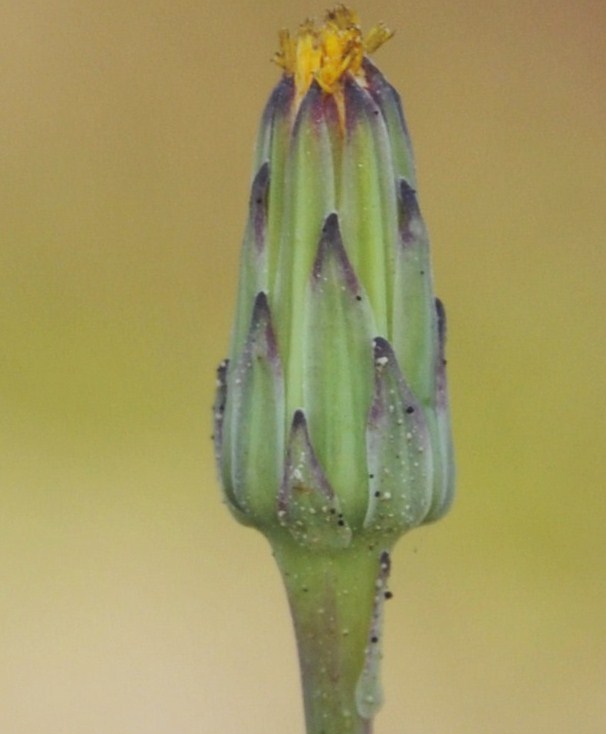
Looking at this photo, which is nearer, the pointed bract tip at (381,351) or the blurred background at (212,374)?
the pointed bract tip at (381,351)

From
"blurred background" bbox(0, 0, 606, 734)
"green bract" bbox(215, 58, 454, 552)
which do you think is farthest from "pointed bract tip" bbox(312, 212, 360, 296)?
"blurred background" bbox(0, 0, 606, 734)

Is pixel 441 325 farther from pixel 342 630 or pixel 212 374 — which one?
pixel 212 374

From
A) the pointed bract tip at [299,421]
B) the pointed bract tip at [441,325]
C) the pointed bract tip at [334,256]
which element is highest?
the pointed bract tip at [334,256]

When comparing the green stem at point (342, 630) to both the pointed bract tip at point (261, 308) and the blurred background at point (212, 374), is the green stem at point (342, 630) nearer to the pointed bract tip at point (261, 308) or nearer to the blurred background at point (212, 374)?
the pointed bract tip at point (261, 308)

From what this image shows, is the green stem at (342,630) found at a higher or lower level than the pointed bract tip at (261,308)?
lower

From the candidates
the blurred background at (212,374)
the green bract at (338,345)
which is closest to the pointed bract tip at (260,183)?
the green bract at (338,345)

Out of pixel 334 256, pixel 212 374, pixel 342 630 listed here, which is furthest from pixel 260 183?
pixel 212 374

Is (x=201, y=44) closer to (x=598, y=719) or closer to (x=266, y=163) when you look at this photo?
(x=266, y=163)
